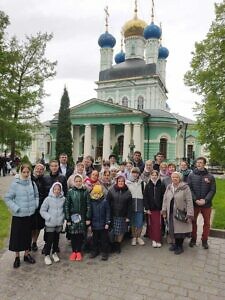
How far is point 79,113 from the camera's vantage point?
36406mm

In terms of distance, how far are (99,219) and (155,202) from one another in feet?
4.38

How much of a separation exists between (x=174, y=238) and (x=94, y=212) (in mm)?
1748

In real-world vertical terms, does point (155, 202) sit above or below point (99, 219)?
above

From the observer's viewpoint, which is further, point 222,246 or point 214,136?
point 214,136

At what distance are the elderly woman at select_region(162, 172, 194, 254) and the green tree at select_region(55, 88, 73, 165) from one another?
23899 millimetres

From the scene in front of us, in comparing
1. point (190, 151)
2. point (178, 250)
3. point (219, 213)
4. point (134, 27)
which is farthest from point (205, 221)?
point (134, 27)

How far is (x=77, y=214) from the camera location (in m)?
5.20

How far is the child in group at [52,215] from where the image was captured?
5066mm

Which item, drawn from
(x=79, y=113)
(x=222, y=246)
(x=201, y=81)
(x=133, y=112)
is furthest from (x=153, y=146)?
(x=222, y=246)

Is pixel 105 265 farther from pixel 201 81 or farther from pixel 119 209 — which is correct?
pixel 201 81

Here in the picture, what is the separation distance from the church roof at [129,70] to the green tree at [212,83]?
102ft

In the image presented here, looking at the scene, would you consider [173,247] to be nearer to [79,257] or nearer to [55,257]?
[79,257]

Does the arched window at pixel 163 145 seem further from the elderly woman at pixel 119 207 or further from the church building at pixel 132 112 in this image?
the elderly woman at pixel 119 207

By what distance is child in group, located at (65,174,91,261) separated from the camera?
517 centimetres
